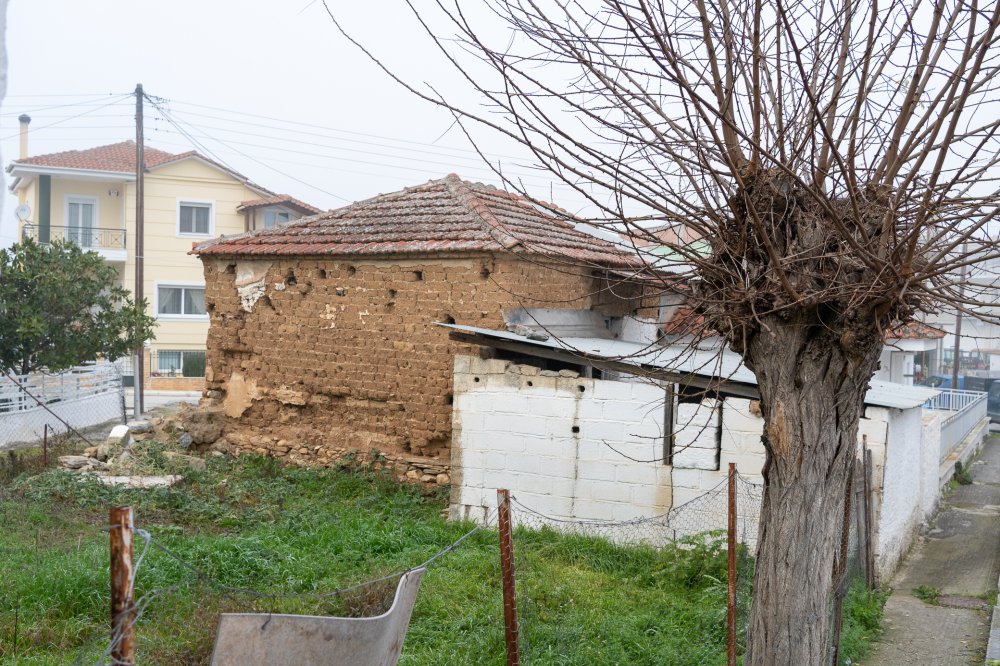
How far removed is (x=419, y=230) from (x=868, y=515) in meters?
6.82

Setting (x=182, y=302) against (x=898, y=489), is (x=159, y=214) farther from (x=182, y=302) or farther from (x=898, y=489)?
(x=898, y=489)

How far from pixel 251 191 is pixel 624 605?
27832 mm

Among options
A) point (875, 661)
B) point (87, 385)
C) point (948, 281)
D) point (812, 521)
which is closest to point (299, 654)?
point (812, 521)

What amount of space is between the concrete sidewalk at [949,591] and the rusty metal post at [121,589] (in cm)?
617

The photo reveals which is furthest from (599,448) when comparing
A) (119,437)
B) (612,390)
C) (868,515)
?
(119,437)

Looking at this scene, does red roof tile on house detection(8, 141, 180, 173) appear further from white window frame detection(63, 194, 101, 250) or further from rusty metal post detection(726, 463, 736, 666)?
rusty metal post detection(726, 463, 736, 666)

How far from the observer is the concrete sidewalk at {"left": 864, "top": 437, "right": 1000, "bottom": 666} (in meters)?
7.61

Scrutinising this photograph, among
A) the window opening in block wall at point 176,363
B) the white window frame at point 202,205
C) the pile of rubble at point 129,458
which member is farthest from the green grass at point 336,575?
the white window frame at point 202,205

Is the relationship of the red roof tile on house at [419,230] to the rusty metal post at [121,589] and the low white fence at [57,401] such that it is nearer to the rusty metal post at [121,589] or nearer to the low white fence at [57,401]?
the low white fence at [57,401]

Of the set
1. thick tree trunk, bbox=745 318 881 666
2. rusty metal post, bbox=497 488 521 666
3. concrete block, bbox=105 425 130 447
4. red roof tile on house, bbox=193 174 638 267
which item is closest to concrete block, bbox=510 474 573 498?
red roof tile on house, bbox=193 174 638 267

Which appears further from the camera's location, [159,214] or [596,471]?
[159,214]

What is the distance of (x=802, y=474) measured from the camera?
4676 mm

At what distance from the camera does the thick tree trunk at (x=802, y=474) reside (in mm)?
4676

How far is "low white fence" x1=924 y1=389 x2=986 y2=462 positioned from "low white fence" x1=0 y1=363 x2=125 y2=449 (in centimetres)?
1452
